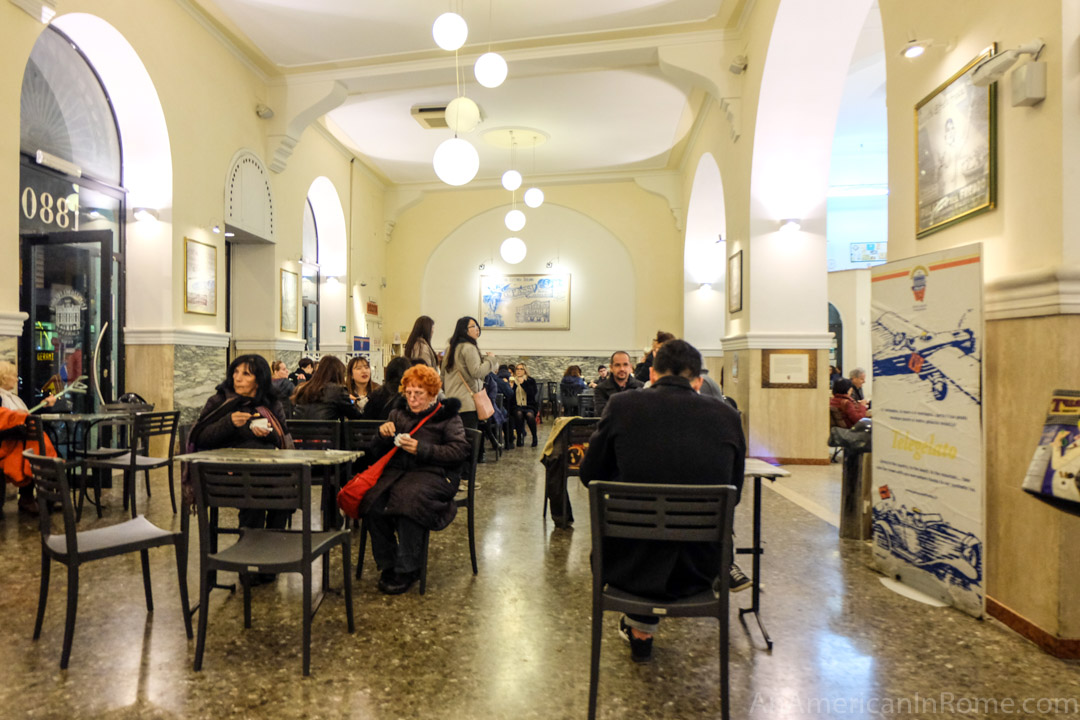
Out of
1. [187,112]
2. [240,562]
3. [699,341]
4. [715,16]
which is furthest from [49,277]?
[699,341]

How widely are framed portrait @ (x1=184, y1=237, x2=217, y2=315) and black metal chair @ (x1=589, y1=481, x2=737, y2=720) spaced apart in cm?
617

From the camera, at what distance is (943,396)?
2898 mm

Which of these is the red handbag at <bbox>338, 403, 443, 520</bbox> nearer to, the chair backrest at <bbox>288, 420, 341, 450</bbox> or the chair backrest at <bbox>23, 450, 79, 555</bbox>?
the chair backrest at <bbox>288, 420, 341, 450</bbox>

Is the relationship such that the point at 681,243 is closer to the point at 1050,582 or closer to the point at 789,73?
the point at 789,73

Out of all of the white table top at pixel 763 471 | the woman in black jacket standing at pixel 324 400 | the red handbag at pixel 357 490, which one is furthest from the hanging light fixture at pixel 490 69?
the white table top at pixel 763 471

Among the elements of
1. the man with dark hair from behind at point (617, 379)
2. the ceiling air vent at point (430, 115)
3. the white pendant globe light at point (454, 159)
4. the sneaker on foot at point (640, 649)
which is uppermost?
the ceiling air vent at point (430, 115)

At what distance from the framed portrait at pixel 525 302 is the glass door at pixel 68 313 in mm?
7124

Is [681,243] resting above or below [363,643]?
above

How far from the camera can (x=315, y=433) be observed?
12.1 ft

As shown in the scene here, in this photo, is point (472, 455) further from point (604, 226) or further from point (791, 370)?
point (604, 226)

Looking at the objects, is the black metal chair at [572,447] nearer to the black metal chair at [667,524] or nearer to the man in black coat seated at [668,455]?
the man in black coat seated at [668,455]

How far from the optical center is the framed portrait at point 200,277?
259 inches

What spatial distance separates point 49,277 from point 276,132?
11.4ft

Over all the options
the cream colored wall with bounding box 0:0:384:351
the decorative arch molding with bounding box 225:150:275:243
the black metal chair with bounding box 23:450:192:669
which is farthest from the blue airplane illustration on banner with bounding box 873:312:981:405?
the decorative arch molding with bounding box 225:150:275:243
